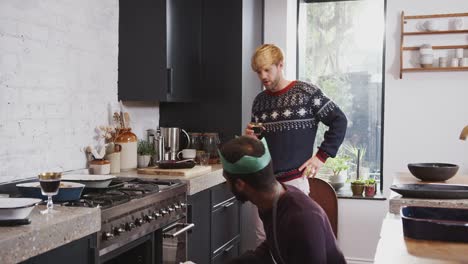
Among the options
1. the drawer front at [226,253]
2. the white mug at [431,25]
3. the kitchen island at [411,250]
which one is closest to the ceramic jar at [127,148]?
the drawer front at [226,253]

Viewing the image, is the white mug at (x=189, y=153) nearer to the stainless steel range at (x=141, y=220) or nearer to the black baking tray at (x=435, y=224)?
the stainless steel range at (x=141, y=220)

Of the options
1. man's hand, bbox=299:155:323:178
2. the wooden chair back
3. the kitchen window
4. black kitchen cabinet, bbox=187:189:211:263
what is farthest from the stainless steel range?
the kitchen window

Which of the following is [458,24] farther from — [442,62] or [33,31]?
[33,31]

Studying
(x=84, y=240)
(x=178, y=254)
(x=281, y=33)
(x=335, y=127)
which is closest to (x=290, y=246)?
(x=84, y=240)

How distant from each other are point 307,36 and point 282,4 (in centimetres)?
46

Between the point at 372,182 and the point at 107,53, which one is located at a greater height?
the point at 107,53

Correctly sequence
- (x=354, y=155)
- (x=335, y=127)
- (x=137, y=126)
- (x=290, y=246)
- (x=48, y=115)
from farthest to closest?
(x=354, y=155), (x=137, y=126), (x=335, y=127), (x=48, y=115), (x=290, y=246)

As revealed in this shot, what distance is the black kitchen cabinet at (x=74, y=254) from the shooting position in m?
1.94

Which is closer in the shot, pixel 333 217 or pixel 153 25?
pixel 153 25

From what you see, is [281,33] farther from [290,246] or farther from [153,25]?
[290,246]

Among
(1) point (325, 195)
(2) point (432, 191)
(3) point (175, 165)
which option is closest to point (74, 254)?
(3) point (175, 165)

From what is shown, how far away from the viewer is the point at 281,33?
466cm

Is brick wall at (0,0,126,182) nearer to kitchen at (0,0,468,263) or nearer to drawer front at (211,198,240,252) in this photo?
kitchen at (0,0,468,263)

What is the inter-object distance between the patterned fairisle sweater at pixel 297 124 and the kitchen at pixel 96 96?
1.69 feet
